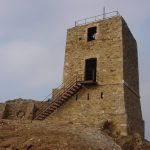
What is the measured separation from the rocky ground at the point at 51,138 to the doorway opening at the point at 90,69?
19.5 ft

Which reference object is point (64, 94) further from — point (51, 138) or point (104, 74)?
point (51, 138)

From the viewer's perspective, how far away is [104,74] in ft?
78.4

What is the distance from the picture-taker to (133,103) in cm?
2453

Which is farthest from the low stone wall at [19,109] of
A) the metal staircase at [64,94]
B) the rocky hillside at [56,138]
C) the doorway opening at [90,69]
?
the rocky hillside at [56,138]

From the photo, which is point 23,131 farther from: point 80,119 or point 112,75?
point 112,75

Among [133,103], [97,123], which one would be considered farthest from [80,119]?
[133,103]

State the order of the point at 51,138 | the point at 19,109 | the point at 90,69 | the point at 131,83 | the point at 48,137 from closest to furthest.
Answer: the point at 51,138, the point at 48,137, the point at 131,83, the point at 90,69, the point at 19,109

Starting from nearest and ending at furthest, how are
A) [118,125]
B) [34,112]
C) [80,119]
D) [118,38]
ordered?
1. [118,125]
2. [80,119]
3. [118,38]
4. [34,112]

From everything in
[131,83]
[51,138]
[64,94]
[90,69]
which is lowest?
[51,138]

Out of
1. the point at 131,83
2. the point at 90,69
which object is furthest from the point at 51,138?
the point at 131,83

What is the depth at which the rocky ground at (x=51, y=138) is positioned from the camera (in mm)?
14961

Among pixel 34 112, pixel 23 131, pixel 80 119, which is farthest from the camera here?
Result: pixel 34 112

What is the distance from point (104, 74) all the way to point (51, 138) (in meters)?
9.36

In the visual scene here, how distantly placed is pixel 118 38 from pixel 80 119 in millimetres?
7196
